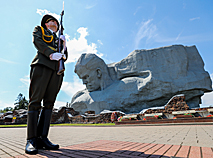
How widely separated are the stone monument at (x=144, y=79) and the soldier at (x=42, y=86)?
800 inches

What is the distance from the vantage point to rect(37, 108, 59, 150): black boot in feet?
8.82

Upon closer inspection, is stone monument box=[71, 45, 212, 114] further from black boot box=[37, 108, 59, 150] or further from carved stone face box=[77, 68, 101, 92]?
black boot box=[37, 108, 59, 150]

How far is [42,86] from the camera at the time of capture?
2830 millimetres

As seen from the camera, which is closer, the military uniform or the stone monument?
the military uniform

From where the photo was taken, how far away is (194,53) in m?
24.7

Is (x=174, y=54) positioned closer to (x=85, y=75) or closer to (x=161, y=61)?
(x=161, y=61)

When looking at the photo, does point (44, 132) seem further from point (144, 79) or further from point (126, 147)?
point (144, 79)

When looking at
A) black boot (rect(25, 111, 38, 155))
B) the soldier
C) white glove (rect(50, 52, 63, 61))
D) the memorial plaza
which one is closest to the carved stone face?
the memorial plaza

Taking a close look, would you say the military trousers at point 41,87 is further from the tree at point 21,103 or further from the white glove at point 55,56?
the tree at point 21,103

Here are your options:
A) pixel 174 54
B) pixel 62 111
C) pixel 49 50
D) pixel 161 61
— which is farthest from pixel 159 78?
pixel 49 50

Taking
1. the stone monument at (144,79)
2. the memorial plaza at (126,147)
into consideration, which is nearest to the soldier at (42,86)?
the memorial plaza at (126,147)

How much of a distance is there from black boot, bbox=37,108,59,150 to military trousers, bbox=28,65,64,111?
16 cm

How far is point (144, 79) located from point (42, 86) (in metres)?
21.8

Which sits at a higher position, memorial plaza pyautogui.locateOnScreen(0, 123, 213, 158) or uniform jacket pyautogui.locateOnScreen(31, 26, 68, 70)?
uniform jacket pyautogui.locateOnScreen(31, 26, 68, 70)
